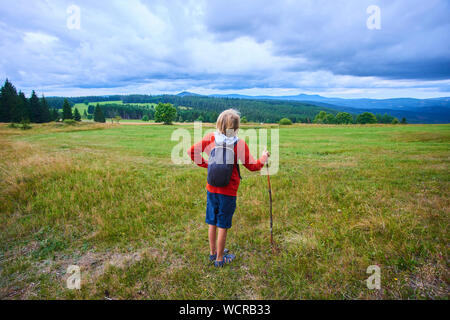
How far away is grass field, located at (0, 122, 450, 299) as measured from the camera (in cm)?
338

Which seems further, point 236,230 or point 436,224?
point 236,230

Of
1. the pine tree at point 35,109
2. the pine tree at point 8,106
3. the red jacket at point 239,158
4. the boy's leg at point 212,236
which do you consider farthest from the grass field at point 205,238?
the pine tree at point 35,109

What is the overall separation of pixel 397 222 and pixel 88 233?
747 centimetres

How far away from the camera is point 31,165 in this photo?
8758 millimetres

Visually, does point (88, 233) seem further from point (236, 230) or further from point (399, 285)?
point (399, 285)

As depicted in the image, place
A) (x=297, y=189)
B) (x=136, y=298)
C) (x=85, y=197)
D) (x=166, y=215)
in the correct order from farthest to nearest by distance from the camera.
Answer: (x=297, y=189), (x=85, y=197), (x=166, y=215), (x=136, y=298)

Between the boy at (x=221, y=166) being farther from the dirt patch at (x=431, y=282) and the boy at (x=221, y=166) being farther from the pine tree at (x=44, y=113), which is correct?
the pine tree at (x=44, y=113)

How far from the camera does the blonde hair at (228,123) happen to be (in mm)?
3416

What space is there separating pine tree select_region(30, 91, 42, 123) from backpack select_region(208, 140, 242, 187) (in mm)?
87934

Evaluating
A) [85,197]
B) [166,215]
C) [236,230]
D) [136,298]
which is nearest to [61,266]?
[136,298]

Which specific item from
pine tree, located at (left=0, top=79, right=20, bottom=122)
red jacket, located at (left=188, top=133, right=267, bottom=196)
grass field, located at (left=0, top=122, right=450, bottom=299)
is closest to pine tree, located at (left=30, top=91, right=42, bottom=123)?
pine tree, located at (left=0, top=79, right=20, bottom=122)

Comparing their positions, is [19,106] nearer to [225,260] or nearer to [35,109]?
[35,109]

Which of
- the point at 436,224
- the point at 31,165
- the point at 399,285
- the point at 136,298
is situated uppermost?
the point at 31,165

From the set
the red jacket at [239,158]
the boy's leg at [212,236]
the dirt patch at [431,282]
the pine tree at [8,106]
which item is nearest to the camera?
the dirt patch at [431,282]
